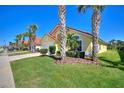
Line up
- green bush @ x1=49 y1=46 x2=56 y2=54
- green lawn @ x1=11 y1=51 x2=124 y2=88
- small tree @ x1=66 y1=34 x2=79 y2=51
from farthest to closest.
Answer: green bush @ x1=49 y1=46 x2=56 y2=54, small tree @ x1=66 y1=34 x2=79 y2=51, green lawn @ x1=11 y1=51 x2=124 y2=88

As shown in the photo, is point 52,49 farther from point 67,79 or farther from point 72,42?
point 67,79

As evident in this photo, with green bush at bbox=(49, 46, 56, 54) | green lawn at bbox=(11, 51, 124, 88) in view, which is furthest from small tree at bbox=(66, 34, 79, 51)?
green lawn at bbox=(11, 51, 124, 88)

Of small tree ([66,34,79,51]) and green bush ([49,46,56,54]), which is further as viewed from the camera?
green bush ([49,46,56,54])

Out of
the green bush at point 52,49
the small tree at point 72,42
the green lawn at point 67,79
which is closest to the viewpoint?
the green lawn at point 67,79

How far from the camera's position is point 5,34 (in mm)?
9961

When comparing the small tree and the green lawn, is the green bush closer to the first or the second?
the small tree

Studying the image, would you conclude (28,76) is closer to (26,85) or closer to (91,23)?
(26,85)

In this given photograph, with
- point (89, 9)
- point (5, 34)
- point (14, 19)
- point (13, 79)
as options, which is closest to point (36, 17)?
point (14, 19)

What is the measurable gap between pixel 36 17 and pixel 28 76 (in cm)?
387

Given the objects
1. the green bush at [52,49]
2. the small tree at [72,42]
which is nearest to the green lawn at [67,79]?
the small tree at [72,42]

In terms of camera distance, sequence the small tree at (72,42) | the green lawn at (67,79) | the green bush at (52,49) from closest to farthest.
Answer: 1. the green lawn at (67,79)
2. the small tree at (72,42)
3. the green bush at (52,49)

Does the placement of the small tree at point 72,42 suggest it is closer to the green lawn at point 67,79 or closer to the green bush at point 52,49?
the green bush at point 52,49

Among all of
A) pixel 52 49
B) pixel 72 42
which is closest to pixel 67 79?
pixel 72 42
